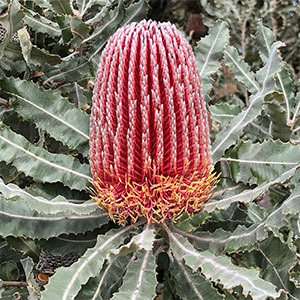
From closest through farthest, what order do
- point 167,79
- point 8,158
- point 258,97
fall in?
point 167,79, point 8,158, point 258,97

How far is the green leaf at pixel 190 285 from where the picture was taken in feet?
3.06

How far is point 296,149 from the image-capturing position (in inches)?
41.2

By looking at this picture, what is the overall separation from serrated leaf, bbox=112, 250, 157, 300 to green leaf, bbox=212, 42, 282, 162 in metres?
0.31

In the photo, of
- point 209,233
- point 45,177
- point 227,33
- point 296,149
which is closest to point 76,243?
point 45,177

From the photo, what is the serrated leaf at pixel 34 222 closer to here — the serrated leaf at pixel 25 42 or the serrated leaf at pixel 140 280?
the serrated leaf at pixel 140 280

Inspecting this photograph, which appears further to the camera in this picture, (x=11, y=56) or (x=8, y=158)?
(x=11, y=56)

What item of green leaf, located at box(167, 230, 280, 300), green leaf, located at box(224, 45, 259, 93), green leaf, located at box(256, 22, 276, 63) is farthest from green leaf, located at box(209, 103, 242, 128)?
green leaf, located at box(167, 230, 280, 300)

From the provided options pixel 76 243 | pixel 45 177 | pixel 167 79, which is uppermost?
pixel 167 79

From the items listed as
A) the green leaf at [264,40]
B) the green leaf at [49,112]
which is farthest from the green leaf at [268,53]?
the green leaf at [49,112]

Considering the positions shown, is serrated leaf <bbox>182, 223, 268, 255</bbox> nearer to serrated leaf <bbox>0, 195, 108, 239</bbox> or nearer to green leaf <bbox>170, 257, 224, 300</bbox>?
green leaf <bbox>170, 257, 224, 300</bbox>

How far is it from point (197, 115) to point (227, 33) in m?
0.37

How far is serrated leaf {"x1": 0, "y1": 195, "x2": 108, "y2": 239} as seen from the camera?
99cm

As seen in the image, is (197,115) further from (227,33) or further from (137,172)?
(227,33)

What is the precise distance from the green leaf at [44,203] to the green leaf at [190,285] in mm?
225
